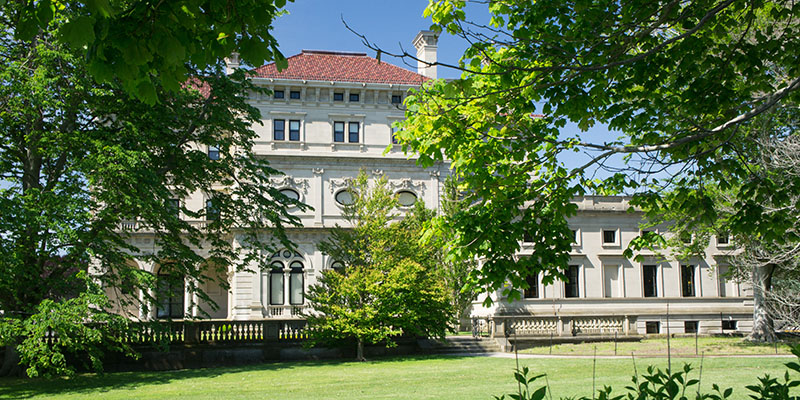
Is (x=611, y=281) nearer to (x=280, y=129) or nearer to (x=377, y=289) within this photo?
(x=377, y=289)

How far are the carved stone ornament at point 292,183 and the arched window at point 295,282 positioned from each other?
5267mm

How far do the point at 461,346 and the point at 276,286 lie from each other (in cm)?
1799

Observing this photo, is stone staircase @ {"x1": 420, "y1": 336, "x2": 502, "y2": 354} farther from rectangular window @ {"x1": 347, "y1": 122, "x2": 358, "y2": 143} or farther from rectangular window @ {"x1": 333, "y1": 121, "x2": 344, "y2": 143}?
rectangular window @ {"x1": 333, "y1": 121, "x2": 344, "y2": 143}

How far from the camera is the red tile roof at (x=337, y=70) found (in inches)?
1875

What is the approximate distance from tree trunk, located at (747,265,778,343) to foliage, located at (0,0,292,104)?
101ft

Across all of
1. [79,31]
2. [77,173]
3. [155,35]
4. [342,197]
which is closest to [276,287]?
[342,197]

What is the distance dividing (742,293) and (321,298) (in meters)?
33.4

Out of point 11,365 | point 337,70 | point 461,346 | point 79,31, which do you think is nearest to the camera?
point 79,31

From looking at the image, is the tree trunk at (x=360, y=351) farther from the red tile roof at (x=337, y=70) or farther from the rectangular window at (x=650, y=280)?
the rectangular window at (x=650, y=280)

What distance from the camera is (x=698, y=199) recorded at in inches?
409

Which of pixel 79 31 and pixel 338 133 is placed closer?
pixel 79 31

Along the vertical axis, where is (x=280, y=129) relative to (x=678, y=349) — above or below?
above

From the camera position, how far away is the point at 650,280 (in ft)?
152

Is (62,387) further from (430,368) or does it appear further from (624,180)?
(624,180)
